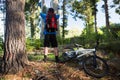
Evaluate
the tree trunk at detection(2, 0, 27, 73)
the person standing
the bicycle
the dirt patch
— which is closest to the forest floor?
the dirt patch

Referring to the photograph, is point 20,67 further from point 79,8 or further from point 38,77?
point 79,8

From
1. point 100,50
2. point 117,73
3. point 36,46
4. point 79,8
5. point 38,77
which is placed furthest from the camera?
point 79,8

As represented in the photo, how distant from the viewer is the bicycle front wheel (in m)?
10.3

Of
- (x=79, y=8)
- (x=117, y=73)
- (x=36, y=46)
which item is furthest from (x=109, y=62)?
(x=79, y=8)

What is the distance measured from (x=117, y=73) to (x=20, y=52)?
12.0 ft

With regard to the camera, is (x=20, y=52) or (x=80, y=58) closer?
(x=20, y=52)

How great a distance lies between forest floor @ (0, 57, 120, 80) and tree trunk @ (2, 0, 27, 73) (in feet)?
0.97

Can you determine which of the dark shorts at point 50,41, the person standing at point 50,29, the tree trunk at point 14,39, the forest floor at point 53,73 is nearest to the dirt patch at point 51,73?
the forest floor at point 53,73

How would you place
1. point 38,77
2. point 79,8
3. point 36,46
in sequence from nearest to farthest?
point 38,77
point 36,46
point 79,8

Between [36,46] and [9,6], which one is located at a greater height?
[9,6]

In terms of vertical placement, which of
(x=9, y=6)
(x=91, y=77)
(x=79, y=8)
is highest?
(x=79, y=8)

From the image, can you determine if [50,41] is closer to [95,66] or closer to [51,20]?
[51,20]

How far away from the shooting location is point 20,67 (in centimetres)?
988

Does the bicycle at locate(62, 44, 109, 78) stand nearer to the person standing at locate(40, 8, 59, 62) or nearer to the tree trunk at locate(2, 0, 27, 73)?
the person standing at locate(40, 8, 59, 62)
